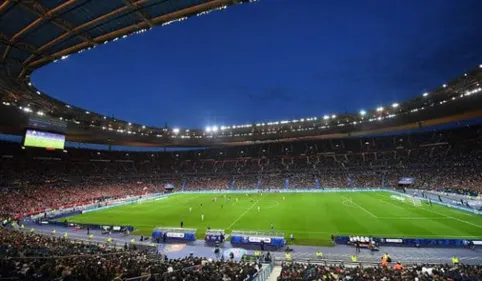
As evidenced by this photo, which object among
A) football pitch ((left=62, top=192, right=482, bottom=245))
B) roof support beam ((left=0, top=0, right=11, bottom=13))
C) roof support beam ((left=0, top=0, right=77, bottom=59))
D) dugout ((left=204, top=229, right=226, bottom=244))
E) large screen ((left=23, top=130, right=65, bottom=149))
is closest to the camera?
roof support beam ((left=0, top=0, right=11, bottom=13))

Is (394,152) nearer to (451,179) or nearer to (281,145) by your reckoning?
(451,179)

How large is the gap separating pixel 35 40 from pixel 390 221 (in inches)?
1428

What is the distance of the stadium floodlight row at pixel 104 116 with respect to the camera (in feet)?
43.6

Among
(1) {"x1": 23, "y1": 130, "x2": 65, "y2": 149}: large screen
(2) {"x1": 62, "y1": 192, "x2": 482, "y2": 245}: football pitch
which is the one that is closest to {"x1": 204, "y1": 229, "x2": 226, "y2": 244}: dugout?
(2) {"x1": 62, "y1": 192, "x2": 482, "y2": 245}: football pitch

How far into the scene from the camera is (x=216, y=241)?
26797mm

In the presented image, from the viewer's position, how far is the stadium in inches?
548

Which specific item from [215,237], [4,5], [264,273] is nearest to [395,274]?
[264,273]

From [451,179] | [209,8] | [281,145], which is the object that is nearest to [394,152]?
[451,179]

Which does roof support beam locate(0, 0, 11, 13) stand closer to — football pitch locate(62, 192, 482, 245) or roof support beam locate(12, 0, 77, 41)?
roof support beam locate(12, 0, 77, 41)

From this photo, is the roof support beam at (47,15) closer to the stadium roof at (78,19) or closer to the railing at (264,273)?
the stadium roof at (78,19)

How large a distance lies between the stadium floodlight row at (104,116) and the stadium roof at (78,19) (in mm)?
44

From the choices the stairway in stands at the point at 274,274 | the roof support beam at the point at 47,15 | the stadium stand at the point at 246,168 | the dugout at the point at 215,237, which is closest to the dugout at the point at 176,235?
the dugout at the point at 215,237

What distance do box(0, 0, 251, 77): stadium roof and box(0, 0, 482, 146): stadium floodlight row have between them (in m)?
0.04

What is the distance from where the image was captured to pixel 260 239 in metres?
25.6
